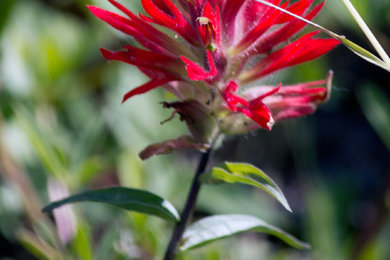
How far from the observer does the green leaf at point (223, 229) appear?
0.83m

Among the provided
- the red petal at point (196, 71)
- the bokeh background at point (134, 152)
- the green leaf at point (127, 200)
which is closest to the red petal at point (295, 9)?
the red petal at point (196, 71)

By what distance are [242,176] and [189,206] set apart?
0.47ft

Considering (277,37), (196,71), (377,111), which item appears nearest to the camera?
(196,71)

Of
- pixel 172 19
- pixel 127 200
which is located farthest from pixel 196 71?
pixel 127 200

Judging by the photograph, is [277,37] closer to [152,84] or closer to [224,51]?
[224,51]

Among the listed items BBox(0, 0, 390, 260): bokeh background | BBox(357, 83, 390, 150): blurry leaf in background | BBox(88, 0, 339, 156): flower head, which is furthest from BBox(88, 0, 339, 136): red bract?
BBox(357, 83, 390, 150): blurry leaf in background

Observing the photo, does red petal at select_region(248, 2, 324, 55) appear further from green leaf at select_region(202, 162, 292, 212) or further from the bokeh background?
the bokeh background

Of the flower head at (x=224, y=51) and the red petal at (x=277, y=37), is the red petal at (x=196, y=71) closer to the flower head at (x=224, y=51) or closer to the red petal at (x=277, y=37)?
the flower head at (x=224, y=51)

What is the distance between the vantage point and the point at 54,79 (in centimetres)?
172

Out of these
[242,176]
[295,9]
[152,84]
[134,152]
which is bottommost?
[134,152]

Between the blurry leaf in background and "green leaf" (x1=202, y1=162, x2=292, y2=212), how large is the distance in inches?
30.3

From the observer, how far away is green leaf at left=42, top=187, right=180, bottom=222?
2.70 ft

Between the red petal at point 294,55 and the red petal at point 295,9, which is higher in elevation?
the red petal at point 295,9

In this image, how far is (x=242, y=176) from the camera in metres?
0.75
